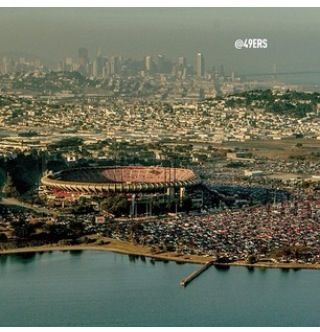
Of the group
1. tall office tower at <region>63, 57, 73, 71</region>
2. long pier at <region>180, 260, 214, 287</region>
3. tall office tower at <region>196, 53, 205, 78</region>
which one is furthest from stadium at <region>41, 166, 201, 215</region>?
tall office tower at <region>63, 57, 73, 71</region>

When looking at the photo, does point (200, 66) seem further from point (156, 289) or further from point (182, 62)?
point (156, 289)

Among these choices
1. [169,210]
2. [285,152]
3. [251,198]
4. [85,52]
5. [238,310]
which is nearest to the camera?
[238,310]

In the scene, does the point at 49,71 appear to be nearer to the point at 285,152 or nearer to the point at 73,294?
the point at 285,152

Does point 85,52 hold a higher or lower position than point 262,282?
higher

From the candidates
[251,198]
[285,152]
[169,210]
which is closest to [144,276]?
[169,210]

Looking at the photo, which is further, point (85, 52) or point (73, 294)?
point (85, 52)

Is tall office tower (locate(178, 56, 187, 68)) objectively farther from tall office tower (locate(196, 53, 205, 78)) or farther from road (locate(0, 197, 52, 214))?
road (locate(0, 197, 52, 214))

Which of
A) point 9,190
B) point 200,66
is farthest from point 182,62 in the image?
point 9,190

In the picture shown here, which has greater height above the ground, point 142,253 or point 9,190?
point 9,190
